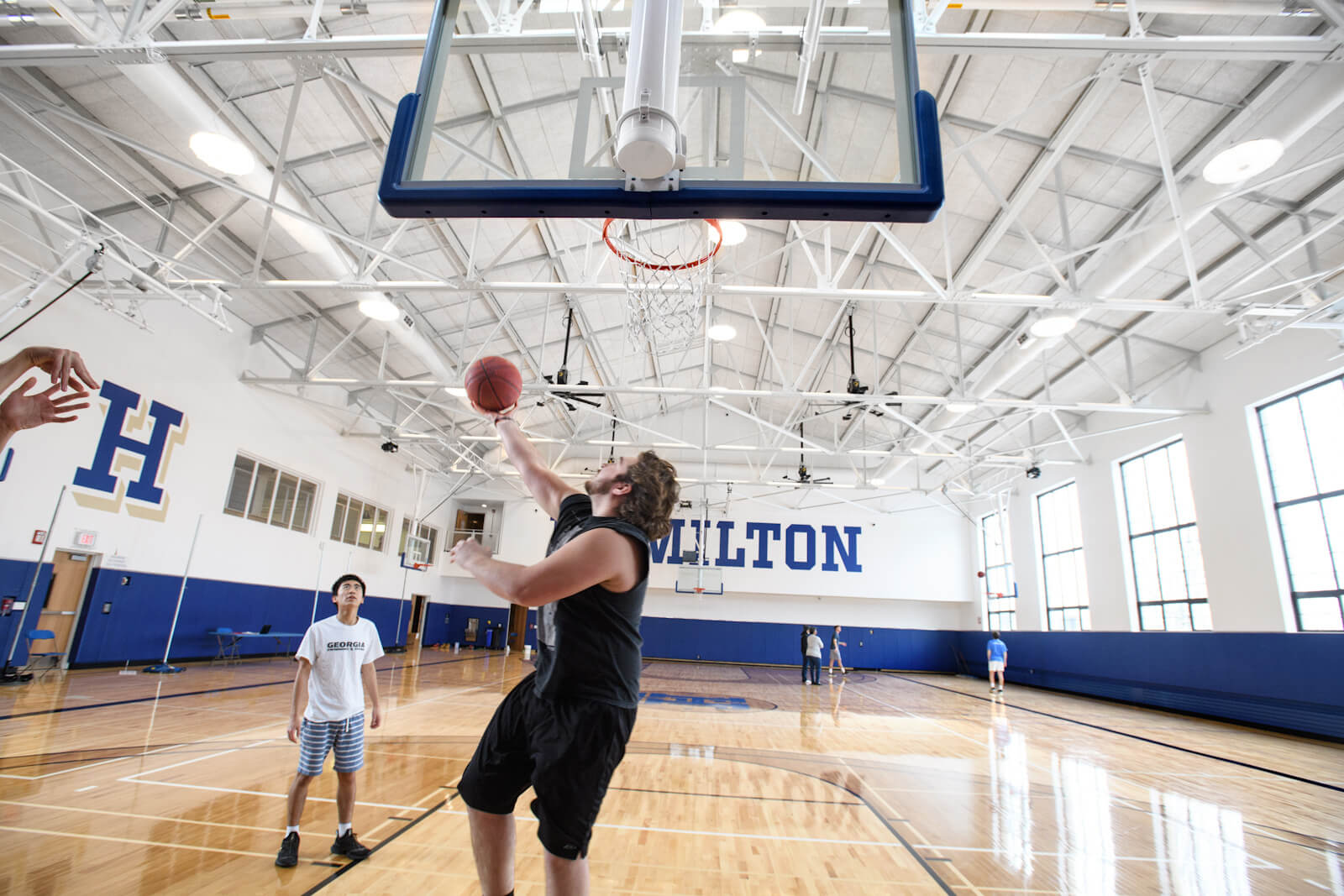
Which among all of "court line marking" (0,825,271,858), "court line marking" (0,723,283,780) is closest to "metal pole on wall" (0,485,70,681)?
"court line marking" (0,723,283,780)

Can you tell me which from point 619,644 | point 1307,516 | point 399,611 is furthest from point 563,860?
point 399,611

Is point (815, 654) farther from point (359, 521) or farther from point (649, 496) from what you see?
point (649, 496)

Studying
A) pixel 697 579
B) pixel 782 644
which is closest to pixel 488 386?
pixel 697 579

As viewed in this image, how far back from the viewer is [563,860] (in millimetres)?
1653

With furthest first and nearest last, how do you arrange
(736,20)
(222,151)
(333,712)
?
(222,151) → (736,20) → (333,712)

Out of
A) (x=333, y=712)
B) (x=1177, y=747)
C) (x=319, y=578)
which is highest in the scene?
(x=319, y=578)

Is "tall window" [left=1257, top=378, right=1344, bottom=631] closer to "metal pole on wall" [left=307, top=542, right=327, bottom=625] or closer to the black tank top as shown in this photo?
the black tank top

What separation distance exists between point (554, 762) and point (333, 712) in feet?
7.76

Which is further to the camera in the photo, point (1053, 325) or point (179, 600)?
point (179, 600)

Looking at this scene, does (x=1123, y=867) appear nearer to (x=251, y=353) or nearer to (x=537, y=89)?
(x=537, y=89)

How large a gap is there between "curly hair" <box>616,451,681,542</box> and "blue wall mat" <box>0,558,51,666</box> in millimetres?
10735

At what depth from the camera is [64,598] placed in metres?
9.63

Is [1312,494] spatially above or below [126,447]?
above

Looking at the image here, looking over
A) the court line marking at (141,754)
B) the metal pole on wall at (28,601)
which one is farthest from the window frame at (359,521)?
the court line marking at (141,754)
